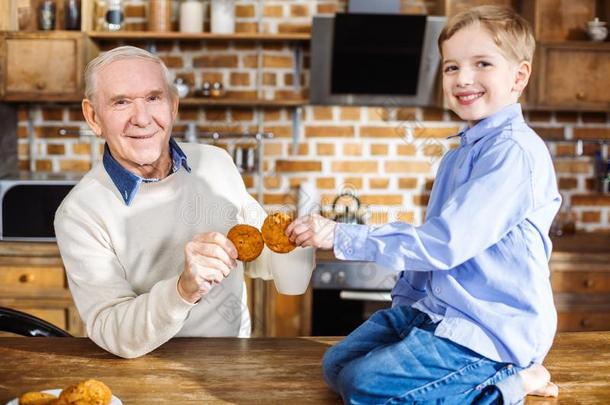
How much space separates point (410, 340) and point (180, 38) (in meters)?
2.74

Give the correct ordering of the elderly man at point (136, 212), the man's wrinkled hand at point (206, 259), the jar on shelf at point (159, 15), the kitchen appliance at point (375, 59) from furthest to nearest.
A: 1. the jar on shelf at point (159, 15)
2. the kitchen appliance at point (375, 59)
3. the elderly man at point (136, 212)
4. the man's wrinkled hand at point (206, 259)

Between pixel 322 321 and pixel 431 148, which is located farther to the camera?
pixel 431 148

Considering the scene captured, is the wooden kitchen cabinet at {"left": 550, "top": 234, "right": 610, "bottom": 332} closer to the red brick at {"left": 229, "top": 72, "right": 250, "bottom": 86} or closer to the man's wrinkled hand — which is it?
the red brick at {"left": 229, "top": 72, "right": 250, "bottom": 86}

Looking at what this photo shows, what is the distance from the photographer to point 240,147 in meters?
3.94

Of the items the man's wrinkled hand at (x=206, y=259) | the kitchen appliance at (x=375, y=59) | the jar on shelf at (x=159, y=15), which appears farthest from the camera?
the jar on shelf at (x=159, y=15)

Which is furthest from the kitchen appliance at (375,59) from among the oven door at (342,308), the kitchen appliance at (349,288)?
the oven door at (342,308)

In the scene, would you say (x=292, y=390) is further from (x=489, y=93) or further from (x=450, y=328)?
(x=489, y=93)

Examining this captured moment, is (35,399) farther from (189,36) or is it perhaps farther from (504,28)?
(189,36)

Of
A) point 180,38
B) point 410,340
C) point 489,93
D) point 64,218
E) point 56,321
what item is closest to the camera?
point 410,340

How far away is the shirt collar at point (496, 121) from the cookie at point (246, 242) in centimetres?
47

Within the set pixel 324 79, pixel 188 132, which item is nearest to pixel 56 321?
pixel 188 132

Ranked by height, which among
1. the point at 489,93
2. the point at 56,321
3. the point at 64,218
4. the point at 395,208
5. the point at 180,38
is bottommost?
the point at 56,321

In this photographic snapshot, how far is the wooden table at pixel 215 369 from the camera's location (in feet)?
4.52

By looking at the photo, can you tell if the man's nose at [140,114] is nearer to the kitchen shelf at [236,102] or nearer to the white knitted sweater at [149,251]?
the white knitted sweater at [149,251]
